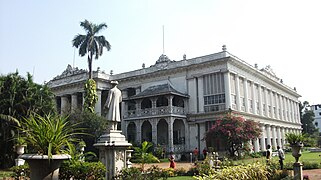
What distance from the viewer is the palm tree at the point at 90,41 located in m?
39.0

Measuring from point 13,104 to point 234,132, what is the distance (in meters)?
21.0

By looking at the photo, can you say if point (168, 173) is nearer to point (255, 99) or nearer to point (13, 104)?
point (13, 104)

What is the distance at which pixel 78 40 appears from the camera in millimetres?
39344

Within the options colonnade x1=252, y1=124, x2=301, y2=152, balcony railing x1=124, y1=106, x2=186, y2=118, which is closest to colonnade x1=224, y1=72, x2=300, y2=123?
colonnade x1=252, y1=124, x2=301, y2=152

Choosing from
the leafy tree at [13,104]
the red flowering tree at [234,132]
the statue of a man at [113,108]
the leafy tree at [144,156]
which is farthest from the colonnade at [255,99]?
the statue of a man at [113,108]

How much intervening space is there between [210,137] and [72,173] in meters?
22.5

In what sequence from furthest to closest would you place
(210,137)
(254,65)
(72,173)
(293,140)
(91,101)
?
(254,65)
(91,101)
(210,137)
(293,140)
(72,173)

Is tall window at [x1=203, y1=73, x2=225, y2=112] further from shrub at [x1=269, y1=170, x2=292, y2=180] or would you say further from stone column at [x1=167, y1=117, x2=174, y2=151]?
shrub at [x1=269, y1=170, x2=292, y2=180]

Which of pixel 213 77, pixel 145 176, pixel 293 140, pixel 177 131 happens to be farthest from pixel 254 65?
pixel 145 176

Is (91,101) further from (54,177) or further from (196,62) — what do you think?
(54,177)

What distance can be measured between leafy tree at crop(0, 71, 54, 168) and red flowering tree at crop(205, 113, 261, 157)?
A: 1695cm

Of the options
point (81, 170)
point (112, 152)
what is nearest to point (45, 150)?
point (81, 170)

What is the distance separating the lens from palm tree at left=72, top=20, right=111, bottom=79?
38969 mm

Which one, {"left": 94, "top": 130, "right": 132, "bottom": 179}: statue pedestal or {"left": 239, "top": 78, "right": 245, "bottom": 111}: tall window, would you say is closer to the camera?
{"left": 94, "top": 130, "right": 132, "bottom": 179}: statue pedestal
